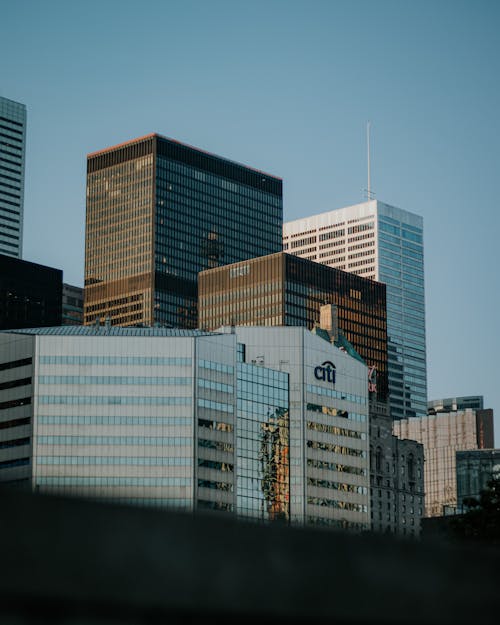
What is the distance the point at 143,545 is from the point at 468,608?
1401 millimetres

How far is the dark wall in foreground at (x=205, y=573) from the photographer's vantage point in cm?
506

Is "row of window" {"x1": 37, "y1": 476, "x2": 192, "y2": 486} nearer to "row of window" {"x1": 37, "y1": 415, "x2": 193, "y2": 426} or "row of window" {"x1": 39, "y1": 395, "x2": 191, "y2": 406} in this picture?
"row of window" {"x1": 37, "y1": 415, "x2": 193, "y2": 426}

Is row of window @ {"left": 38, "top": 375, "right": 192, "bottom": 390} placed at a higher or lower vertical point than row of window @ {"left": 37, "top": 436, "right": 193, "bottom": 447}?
higher

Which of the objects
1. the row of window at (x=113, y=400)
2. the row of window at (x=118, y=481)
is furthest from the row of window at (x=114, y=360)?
the row of window at (x=118, y=481)

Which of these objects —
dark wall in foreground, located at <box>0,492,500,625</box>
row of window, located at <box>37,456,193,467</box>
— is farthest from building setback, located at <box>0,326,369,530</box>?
dark wall in foreground, located at <box>0,492,500,625</box>

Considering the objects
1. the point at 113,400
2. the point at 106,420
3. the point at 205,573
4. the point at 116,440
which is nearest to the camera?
the point at 205,573

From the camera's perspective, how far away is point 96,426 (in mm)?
192625

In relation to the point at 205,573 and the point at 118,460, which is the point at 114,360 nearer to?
the point at 118,460

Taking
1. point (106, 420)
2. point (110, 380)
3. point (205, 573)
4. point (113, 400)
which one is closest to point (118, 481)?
point (106, 420)

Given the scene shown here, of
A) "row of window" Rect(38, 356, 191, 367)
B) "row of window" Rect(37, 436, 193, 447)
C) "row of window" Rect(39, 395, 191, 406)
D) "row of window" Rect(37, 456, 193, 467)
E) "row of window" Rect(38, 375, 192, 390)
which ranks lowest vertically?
"row of window" Rect(37, 456, 193, 467)

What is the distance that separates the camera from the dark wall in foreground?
506 cm

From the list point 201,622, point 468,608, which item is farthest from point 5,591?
point 468,608

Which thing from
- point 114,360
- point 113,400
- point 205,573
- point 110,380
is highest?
point 114,360

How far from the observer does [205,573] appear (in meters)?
5.17
